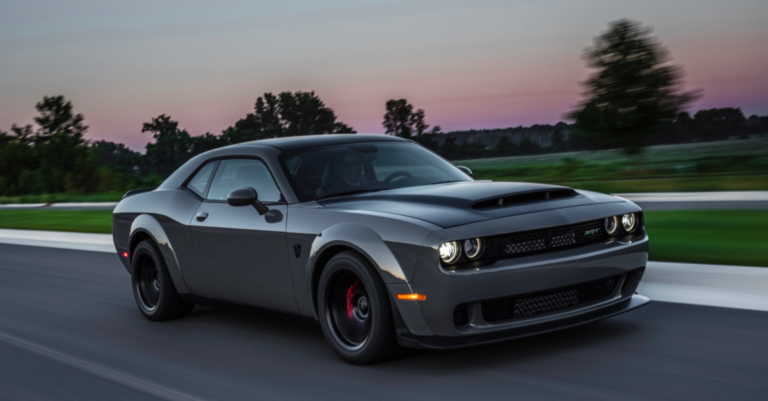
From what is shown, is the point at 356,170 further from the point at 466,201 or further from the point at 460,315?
the point at 460,315

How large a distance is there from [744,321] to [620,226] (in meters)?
1.10

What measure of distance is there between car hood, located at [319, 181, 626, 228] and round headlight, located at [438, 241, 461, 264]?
0.11m

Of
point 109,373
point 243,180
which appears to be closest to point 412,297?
point 109,373

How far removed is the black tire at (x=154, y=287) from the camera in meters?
6.79

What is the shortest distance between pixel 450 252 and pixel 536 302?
1.95 ft

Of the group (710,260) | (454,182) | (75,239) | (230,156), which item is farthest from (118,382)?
(75,239)

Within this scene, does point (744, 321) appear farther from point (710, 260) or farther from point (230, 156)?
point (230, 156)

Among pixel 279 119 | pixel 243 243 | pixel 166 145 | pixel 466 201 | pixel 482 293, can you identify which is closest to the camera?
pixel 482 293

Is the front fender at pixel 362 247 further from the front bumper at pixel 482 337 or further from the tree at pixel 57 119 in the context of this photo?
the tree at pixel 57 119

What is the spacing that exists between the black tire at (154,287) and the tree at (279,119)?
5438cm

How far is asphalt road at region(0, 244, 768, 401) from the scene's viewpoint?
4.21 metres

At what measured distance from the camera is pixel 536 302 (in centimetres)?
462

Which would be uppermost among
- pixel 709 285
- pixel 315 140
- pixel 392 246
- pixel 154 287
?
pixel 315 140

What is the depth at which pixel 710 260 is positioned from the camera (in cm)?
797
